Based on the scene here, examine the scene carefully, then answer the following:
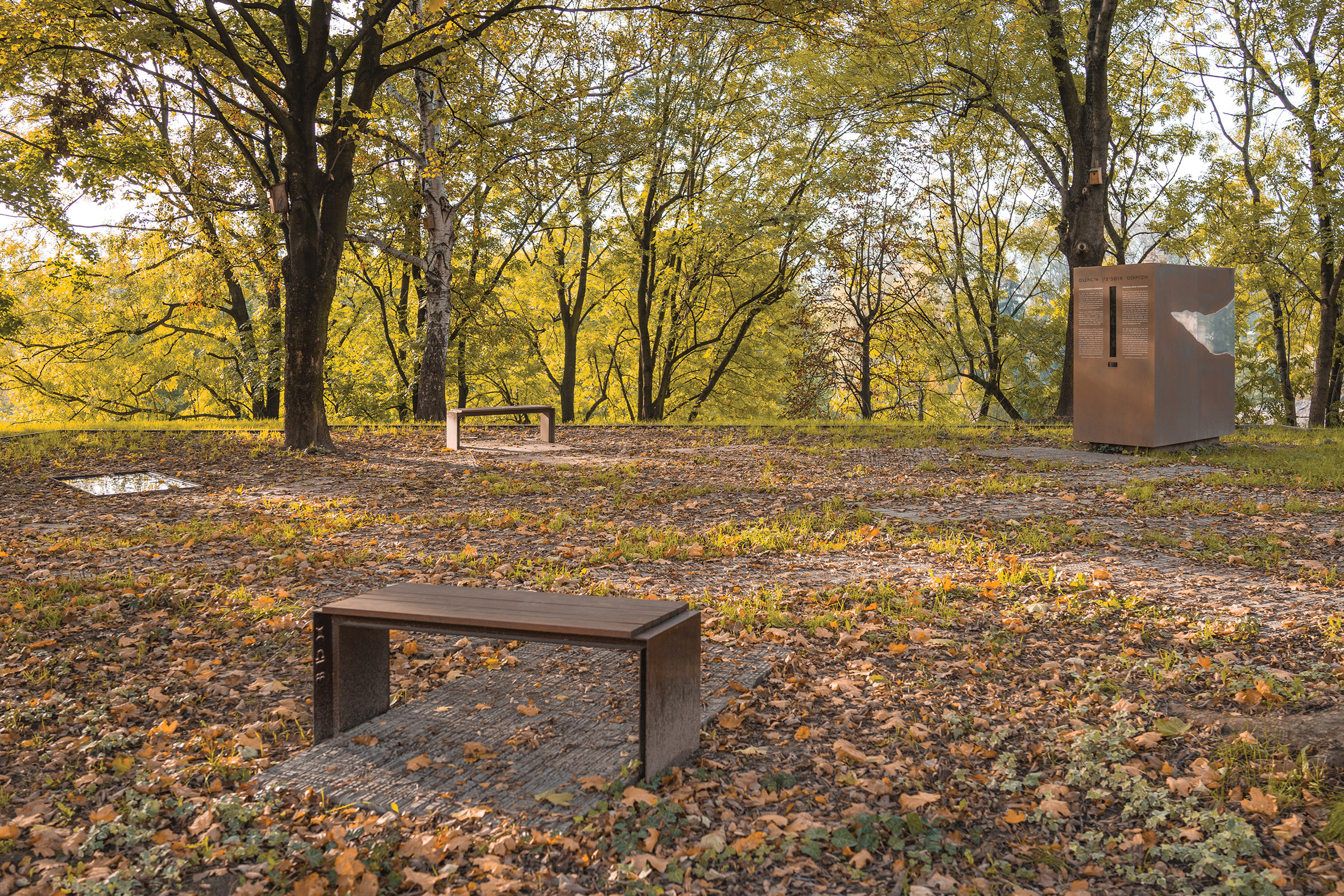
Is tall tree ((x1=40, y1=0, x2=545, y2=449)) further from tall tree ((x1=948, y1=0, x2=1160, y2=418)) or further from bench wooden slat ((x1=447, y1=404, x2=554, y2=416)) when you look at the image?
tall tree ((x1=948, y1=0, x2=1160, y2=418))

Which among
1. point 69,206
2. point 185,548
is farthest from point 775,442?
point 69,206

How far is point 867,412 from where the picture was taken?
23203 millimetres

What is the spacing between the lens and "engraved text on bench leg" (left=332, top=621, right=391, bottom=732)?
3504 mm

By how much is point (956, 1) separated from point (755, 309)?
37.9ft

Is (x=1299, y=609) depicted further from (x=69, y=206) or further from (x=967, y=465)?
(x=69, y=206)

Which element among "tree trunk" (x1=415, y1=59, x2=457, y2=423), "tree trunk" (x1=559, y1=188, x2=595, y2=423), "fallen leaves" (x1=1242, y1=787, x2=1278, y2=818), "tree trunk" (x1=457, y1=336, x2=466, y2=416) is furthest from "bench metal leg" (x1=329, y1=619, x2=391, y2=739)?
"tree trunk" (x1=559, y1=188, x2=595, y2=423)

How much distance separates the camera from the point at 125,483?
9469mm

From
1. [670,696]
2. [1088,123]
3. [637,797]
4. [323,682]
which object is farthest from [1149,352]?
[323,682]

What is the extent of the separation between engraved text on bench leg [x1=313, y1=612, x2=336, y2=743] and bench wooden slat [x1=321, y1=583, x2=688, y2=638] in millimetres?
64

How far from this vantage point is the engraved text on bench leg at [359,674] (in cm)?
350

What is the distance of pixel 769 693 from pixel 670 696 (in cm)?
92

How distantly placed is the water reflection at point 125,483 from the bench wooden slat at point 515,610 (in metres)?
6.76

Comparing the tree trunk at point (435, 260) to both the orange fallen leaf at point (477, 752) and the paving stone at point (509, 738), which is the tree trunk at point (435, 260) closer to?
the paving stone at point (509, 738)

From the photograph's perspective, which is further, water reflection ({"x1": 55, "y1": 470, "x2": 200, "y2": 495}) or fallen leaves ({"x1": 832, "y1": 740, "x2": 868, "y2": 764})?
water reflection ({"x1": 55, "y1": 470, "x2": 200, "y2": 495})
